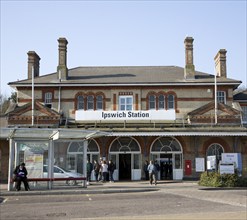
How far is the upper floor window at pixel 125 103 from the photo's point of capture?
3528cm

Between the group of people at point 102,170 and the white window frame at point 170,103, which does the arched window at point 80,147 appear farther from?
the white window frame at point 170,103

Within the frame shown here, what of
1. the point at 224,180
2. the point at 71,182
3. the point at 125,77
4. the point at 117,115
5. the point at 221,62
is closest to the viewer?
the point at 71,182

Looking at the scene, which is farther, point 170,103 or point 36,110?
point 170,103

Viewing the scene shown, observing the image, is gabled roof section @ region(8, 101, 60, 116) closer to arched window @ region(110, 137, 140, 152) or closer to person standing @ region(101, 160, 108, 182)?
arched window @ region(110, 137, 140, 152)

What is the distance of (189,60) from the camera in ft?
120

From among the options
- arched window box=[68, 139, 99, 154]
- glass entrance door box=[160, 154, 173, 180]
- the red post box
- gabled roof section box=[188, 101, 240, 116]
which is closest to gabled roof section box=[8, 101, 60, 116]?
arched window box=[68, 139, 99, 154]

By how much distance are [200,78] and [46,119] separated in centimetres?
1362

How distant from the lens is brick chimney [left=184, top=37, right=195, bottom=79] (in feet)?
118

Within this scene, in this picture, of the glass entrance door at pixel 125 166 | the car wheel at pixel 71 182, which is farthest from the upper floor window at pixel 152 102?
the car wheel at pixel 71 182

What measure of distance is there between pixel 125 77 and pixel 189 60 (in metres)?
5.77

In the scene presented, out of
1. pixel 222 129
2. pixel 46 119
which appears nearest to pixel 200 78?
pixel 222 129

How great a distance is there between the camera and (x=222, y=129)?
30.8 metres

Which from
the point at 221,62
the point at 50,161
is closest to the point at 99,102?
the point at 221,62

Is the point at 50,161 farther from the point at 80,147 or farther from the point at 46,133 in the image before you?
the point at 80,147
